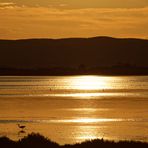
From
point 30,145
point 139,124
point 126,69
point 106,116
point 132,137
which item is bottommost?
point 30,145

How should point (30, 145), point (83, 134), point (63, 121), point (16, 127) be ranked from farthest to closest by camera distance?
point (63, 121) < point (16, 127) < point (83, 134) < point (30, 145)

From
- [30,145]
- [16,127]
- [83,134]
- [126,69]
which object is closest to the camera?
[30,145]

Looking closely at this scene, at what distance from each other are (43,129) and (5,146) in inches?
524

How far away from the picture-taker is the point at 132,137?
29.9 metres

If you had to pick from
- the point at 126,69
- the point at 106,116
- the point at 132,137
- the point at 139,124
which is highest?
the point at 126,69

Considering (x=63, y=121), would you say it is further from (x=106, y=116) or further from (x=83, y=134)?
(x=83, y=134)

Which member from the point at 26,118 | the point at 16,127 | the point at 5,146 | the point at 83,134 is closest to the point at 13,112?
the point at 26,118

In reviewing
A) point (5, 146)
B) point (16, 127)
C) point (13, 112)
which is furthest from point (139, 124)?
point (5, 146)

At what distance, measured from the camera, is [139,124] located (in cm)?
3653

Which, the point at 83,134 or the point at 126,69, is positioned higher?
the point at 126,69

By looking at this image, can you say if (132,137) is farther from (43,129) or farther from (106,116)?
→ (106,116)

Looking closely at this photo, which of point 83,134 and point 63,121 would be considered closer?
point 83,134

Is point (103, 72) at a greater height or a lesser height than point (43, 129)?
greater

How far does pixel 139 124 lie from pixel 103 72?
16007 cm
